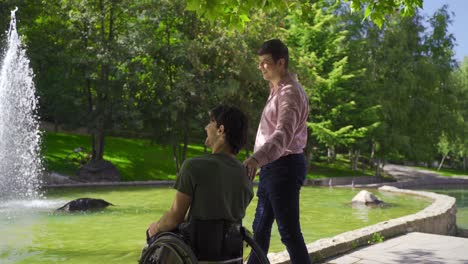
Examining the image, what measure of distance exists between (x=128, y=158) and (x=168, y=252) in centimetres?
2708

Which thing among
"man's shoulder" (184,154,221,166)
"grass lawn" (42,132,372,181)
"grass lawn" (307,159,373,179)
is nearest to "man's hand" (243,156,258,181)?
"man's shoulder" (184,154,221,166)

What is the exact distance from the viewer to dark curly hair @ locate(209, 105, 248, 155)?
356 cm

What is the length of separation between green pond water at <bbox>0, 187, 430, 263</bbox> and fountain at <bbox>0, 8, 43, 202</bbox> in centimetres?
101

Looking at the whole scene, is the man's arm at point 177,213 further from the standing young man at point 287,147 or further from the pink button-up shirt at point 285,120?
the standing young man at point 287,147

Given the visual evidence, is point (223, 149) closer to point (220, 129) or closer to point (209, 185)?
point (220, 129)

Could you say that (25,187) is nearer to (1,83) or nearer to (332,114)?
(1,83)

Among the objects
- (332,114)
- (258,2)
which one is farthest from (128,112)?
(258,2)

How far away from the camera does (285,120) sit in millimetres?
4227

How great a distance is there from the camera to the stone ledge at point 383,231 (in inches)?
241

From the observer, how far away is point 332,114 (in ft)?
109

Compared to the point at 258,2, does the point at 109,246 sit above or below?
below

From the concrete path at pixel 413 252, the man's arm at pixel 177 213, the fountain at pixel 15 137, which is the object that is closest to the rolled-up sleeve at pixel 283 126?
the man's arm at pixel 177 213

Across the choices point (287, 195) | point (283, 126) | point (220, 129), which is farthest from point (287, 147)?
point (220, 129)

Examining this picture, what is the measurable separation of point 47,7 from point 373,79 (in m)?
21.0
